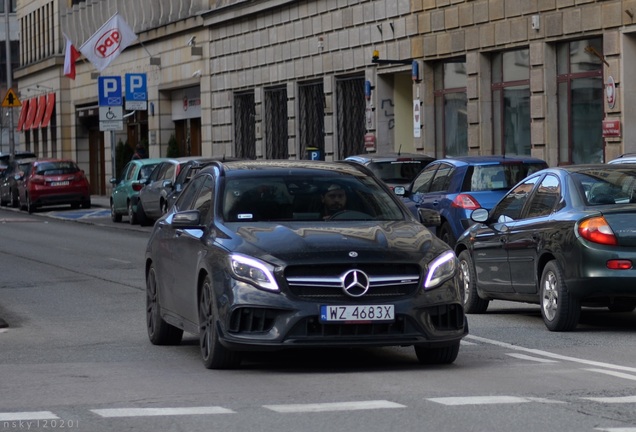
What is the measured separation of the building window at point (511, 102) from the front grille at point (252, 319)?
925 inches

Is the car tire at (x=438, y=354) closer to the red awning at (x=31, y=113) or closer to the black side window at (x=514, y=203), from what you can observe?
the black side window at (x=514, y=203)

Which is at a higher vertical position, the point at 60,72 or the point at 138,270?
the point at 60,72

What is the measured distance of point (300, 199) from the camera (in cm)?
1168

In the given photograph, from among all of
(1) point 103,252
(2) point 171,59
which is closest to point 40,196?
(2) point 171,59

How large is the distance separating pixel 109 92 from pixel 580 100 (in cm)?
1585

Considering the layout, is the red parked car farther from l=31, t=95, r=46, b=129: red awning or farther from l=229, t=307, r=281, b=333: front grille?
l=229, t=307, r=281, b=333: front grille

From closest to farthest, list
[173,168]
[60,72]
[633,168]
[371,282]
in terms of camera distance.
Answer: [371,282], [633,168], [173,168], [60,72]

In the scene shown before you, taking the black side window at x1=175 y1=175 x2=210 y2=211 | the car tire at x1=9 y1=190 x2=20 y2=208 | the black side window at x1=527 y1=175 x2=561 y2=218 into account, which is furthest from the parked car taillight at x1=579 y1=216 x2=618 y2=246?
the car tire at x1=9 y1=190 x2=20 y2=208

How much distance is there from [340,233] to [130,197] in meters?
28.0

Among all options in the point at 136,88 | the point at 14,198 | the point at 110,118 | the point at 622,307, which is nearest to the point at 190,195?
the point at 622,307

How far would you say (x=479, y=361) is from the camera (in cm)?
1145

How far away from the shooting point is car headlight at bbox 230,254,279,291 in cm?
1051

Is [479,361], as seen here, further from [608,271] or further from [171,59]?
[171,59]

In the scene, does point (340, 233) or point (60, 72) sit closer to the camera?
point (340, 233)
